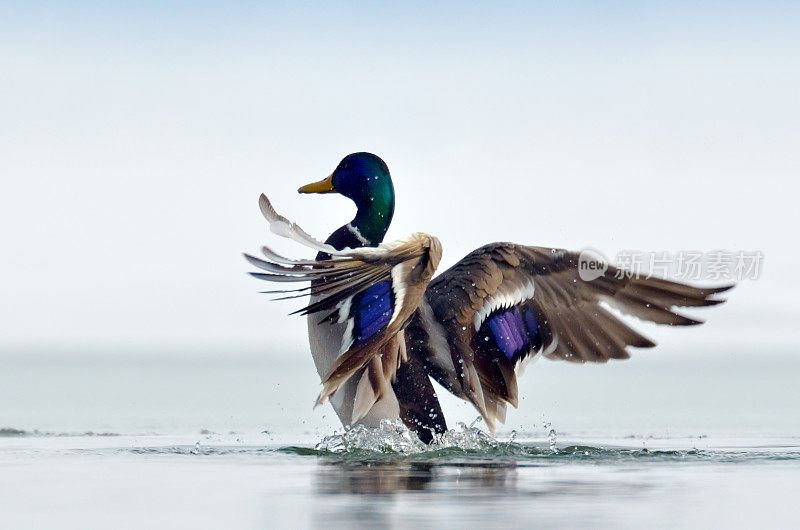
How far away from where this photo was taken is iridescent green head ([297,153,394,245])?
808 cm

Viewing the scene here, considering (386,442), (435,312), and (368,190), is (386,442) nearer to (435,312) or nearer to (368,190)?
(435,312)

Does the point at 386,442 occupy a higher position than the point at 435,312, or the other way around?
the point at 435,312

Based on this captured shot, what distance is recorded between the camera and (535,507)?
432 centimetres

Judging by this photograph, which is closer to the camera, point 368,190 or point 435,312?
point 435,312

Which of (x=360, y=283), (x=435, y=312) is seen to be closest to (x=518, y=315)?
(x=435, y=312)

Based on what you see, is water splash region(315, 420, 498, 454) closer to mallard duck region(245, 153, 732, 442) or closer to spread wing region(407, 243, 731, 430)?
mallard duck region(245, 153, 732, 442)

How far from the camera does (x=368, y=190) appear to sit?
26.7 feet

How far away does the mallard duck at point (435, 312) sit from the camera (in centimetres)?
655

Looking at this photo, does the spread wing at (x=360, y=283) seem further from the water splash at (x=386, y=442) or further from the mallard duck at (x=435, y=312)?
the water splash at (x=386, y=442)

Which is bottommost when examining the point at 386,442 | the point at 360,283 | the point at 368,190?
A: the point at 386,442

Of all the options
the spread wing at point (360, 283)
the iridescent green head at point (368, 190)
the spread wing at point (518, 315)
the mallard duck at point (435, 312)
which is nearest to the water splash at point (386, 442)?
the mallard duck at point (435, 312)

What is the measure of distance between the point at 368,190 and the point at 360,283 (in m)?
1.82

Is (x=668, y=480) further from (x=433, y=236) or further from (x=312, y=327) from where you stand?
(x=312, y=327)

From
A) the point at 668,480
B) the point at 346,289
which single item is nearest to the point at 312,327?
the point at 346,289
